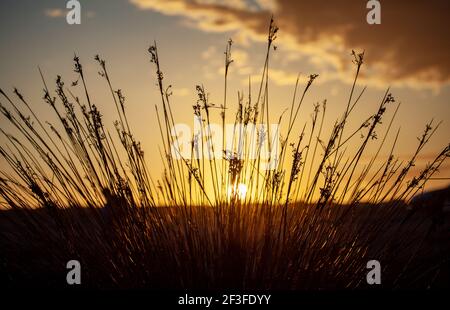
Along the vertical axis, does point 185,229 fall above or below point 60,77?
below

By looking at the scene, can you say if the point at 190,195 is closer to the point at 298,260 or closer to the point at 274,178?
the point at 274,178

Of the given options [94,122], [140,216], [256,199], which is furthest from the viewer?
[256,199]

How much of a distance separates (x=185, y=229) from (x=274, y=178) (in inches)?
16.1

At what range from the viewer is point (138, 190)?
188 centimetres

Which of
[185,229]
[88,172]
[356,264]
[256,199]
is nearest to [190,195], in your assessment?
[185,229]

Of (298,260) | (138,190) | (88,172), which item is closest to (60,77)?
(88,172)

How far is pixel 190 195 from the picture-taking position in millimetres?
1903

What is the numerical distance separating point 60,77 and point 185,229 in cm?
78

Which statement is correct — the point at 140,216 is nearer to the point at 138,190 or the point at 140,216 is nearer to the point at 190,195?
the point at 138,190

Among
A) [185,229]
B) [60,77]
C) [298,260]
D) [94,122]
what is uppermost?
[60,77]

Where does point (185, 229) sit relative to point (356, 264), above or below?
above
